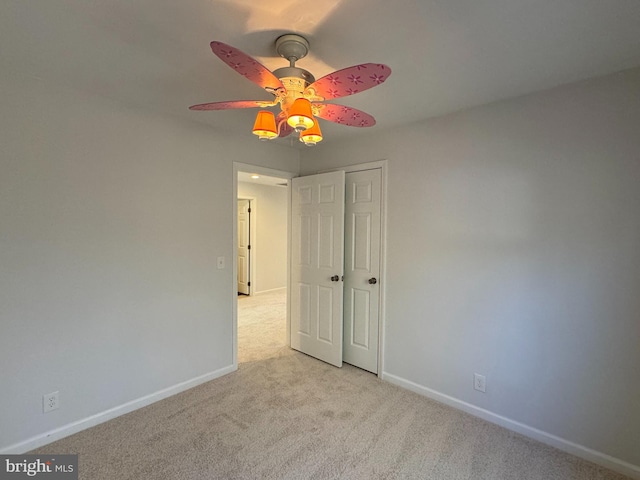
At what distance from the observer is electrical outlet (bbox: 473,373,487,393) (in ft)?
7.73

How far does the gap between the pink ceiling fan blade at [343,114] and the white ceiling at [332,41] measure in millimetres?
281

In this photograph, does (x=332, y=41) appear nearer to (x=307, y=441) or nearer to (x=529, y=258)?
(x=529, y=258)

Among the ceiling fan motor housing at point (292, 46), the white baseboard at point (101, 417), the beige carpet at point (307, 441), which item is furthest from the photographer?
the white baseboard at point (101, 417)

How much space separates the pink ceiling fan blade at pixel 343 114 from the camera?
158 centimetres

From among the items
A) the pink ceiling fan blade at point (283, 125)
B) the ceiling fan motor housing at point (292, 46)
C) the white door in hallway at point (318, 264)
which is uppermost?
the ceiling fan motor housing at point (292, 46)

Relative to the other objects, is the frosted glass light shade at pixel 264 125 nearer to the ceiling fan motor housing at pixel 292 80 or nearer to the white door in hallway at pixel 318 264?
the ceiling fan motor housing at pixel 292 80

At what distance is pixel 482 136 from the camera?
2.31 metres

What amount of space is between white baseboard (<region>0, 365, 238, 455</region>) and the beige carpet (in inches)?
2.0

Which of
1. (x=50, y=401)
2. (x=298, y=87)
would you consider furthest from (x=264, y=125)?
(x=50, y=401)

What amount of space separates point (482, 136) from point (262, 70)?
1.80 metres

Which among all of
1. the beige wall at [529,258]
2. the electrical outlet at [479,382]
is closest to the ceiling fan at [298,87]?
the beige wall at [529,258]

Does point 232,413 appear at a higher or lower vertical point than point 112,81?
lower

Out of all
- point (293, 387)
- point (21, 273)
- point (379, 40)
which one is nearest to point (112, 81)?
point (21, 273)

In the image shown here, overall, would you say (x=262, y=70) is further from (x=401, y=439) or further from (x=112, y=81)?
(x=401, y=439)
